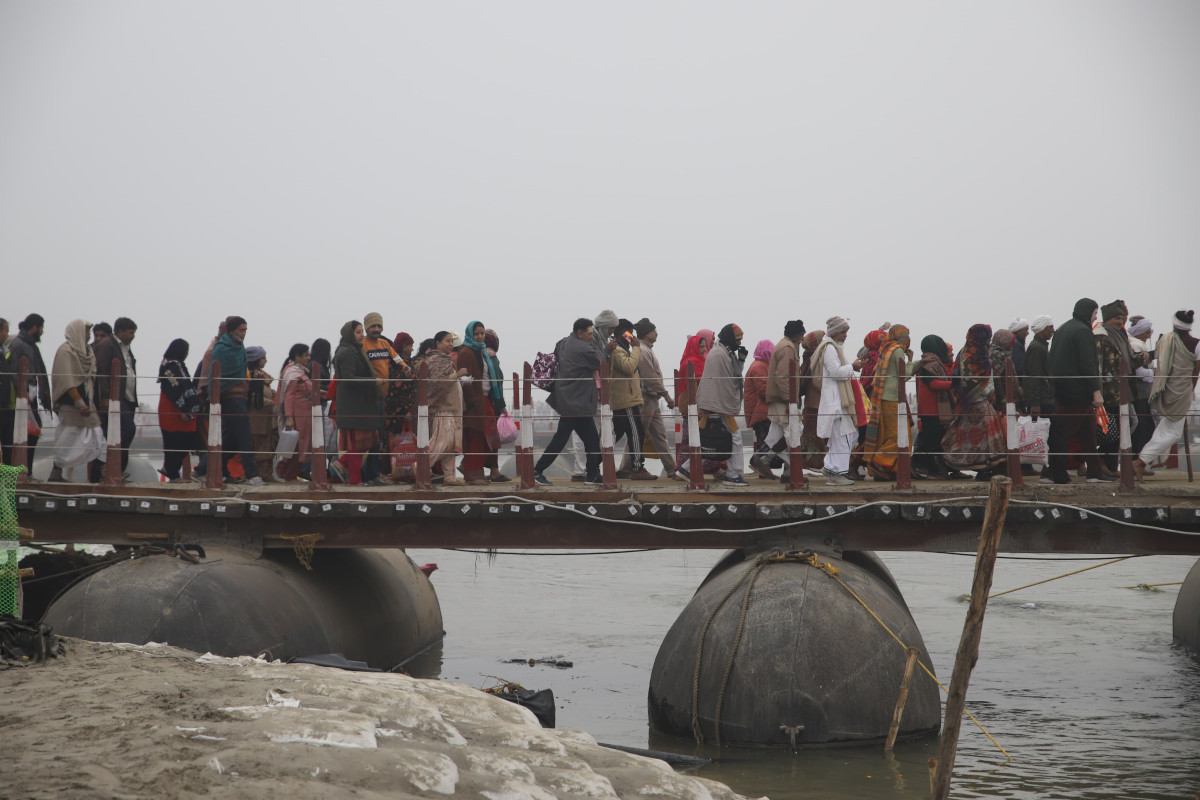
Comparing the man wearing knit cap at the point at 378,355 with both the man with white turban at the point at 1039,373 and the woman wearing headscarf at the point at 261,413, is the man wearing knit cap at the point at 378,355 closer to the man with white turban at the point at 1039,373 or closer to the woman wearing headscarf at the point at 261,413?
the woman wearing headscarf at the point at 261,413

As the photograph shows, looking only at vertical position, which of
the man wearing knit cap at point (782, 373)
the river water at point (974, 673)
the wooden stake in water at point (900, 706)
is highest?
the man wearing knit cap at point (782, 373)

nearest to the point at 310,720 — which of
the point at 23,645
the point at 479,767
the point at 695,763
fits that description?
the point at 479,767

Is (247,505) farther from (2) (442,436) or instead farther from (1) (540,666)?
(1) (540,666)

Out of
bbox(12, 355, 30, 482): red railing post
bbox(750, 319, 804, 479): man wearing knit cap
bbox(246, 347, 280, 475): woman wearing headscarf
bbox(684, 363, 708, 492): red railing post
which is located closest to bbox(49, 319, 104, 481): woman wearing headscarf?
bbox(12, 355, 30, 482): red railing post

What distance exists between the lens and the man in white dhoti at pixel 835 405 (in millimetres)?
12242

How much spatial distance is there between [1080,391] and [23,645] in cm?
1060

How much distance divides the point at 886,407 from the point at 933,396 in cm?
76

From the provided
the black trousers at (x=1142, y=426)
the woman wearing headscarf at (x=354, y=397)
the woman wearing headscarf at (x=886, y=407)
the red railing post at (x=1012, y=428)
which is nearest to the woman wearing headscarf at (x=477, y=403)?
the woman wearing headscarf at (x=354, y=397)

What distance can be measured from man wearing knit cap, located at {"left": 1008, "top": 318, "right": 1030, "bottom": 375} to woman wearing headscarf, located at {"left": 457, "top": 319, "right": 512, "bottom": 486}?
6390mm

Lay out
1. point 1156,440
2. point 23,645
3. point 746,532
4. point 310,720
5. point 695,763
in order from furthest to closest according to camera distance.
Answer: point 1156,440 < point 746,532 < point 695,763 < point 23,645 < point 310,720

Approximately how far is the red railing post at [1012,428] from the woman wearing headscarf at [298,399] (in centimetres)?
788

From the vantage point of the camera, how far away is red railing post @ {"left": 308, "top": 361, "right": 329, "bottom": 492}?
11.8m

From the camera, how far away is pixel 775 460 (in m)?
14.1

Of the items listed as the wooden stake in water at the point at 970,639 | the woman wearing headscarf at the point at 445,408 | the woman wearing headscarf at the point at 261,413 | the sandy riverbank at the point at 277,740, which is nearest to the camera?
the sandy riverbank at the point at 277,740
